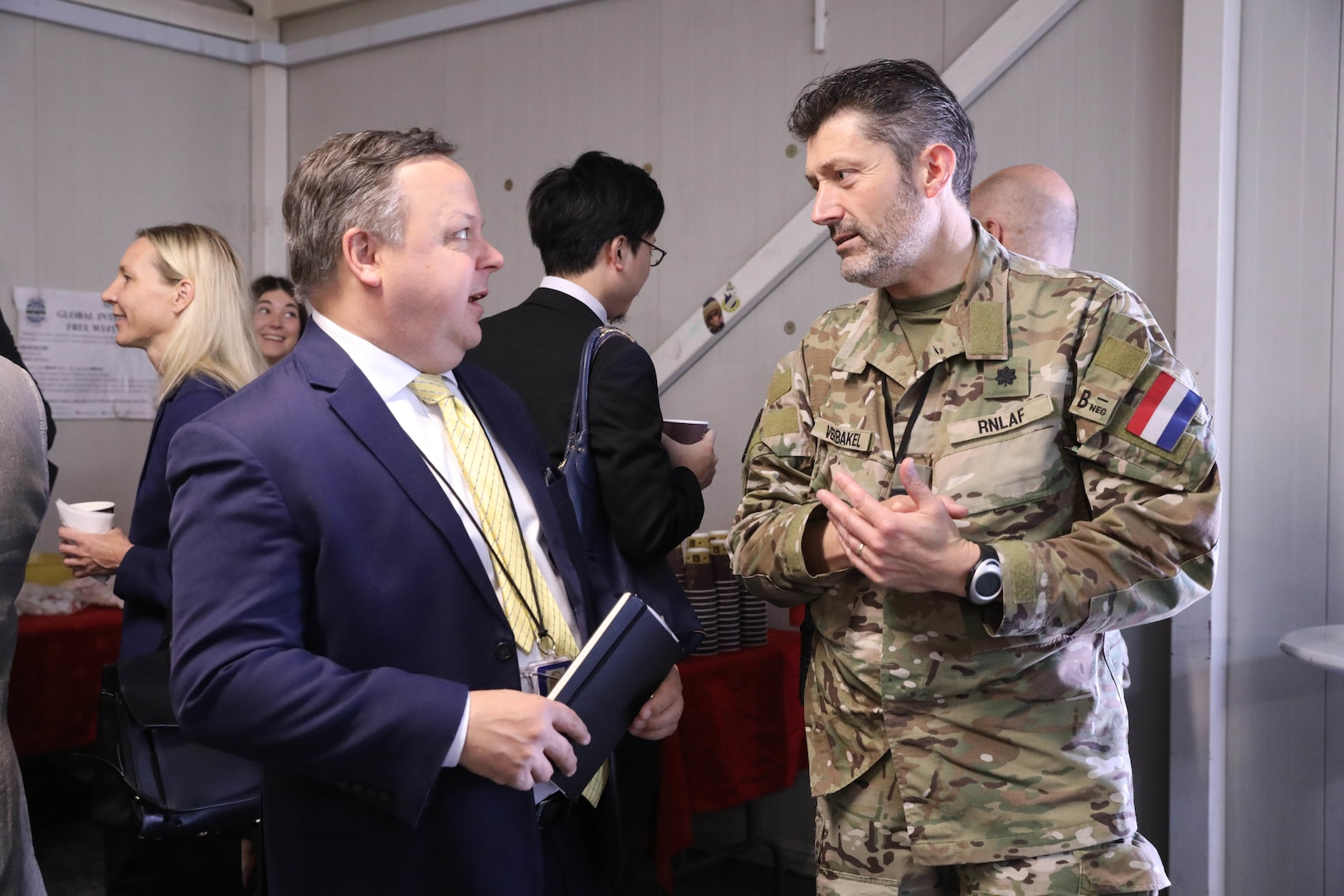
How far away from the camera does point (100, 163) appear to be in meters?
5.00

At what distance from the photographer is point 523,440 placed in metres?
1.74

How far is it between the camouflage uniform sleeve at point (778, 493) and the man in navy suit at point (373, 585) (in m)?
0.30

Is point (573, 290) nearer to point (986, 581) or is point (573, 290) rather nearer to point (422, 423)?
point (422, 423)

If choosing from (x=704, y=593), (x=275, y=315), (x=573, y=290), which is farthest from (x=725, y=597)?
(x=275, y=315)

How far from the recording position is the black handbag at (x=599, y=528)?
88.4 inches

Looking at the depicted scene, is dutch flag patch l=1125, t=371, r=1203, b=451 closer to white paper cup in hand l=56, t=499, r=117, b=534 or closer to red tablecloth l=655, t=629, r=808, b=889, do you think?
red tablecloth l=655, t=629, r=808, b=889

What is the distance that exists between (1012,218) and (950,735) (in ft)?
4.64

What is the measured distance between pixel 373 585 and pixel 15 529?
543mm

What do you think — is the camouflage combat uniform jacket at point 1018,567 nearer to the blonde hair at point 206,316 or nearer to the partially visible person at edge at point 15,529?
the partially visible person at edge at point 15,529

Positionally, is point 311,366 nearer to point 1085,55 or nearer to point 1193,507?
point 1193,507

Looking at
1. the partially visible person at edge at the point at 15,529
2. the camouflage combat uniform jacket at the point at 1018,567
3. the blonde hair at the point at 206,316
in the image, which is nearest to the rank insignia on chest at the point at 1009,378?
the camouflage combat uniform jacket at the point at 1018,567

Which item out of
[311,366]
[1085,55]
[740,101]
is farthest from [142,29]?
[311,366]

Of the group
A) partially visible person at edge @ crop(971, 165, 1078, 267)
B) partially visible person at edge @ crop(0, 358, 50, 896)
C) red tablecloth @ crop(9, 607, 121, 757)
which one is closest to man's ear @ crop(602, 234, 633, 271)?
partially visible person at edge @ crop(971, 165, 1078, 267)

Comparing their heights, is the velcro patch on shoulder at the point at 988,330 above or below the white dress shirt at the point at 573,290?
below
